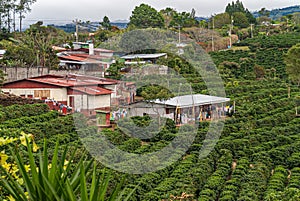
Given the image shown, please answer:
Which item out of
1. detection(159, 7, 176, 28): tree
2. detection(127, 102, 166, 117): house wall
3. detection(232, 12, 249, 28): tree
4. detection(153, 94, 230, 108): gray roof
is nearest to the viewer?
detection(127, 102, 166, 117): house wall

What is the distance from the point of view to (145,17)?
66750 millimetres

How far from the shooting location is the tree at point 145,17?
6550 centimetres

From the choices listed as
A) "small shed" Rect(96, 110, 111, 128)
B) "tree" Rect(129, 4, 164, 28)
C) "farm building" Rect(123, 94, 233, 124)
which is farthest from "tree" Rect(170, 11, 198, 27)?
"small shed" Rect(96, 110, 111, 128)

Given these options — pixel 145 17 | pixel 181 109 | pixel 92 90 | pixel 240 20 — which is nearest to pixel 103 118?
pixel 92 90

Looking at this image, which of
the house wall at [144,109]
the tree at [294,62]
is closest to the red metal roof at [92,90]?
the house wall at [144,109]

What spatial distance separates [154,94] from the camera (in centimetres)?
2748

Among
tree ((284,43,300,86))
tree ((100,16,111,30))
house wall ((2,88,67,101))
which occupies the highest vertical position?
tree ((100,16,111,30))

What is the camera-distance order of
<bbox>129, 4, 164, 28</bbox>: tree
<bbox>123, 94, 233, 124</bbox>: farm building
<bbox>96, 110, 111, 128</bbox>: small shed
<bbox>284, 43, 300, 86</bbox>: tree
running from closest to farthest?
<bbox>96, 110, 111, 128</bbox>: small shed < <bbox>123, 94, 233, 124</bbox>: farm building < <bbox>284, 43, 300, 86</bbox>: tree < <bbox>129, 4, 164, 28</bbox>: tree

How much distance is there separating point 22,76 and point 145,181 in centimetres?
1670

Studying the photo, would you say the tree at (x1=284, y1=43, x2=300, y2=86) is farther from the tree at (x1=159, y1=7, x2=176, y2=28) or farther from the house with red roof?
the tree at (x1=159, y1=7, x2=176, y2=28)

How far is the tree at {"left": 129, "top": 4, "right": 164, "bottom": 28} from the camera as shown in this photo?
215ft

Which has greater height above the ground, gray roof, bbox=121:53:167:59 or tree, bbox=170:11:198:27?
tree, bbox=170:11:198:27

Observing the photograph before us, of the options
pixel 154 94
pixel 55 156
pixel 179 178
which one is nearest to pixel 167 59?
pixel 154 94

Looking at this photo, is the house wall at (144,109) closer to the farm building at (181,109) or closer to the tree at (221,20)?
the farm building at (181,109)
